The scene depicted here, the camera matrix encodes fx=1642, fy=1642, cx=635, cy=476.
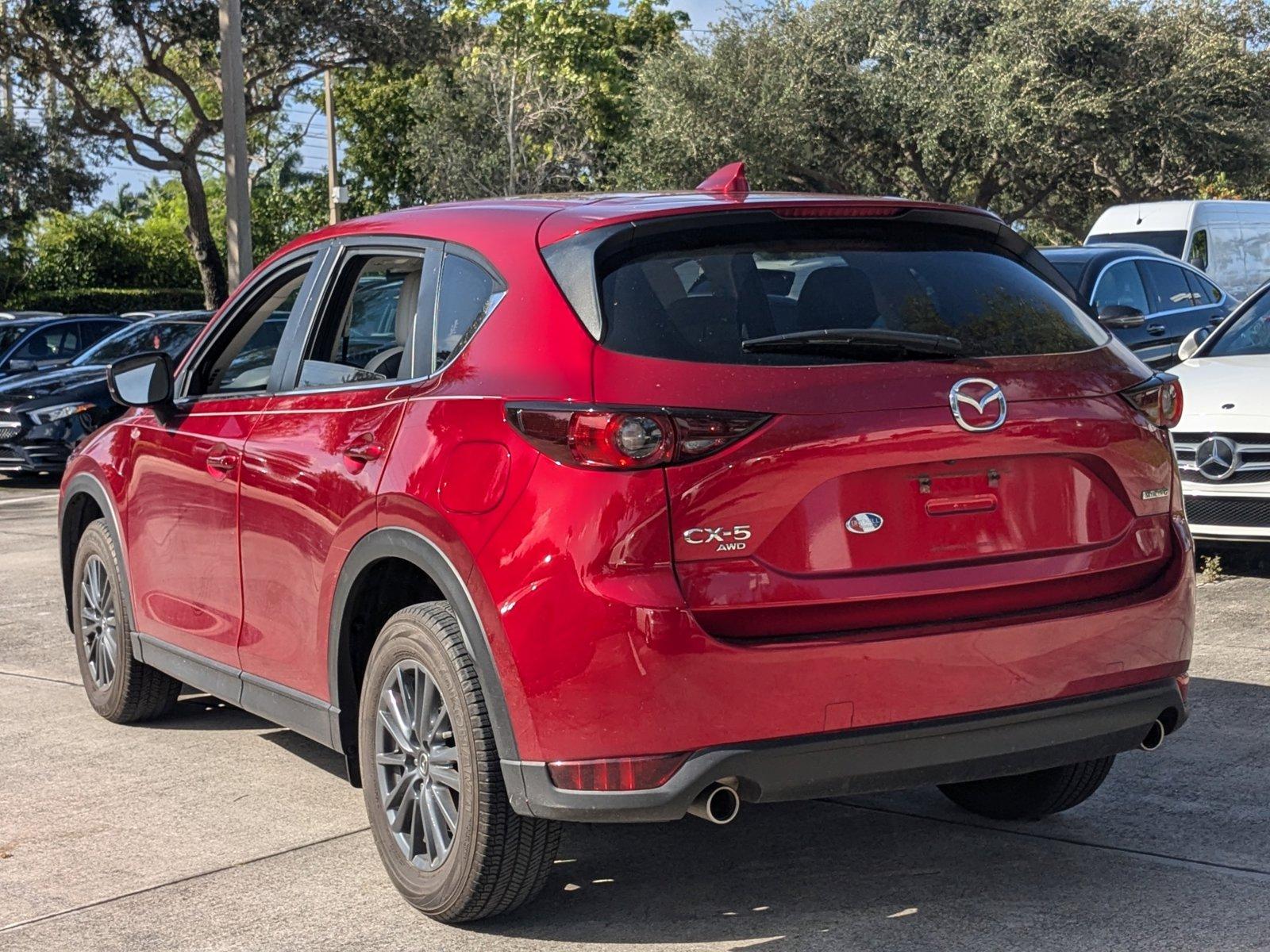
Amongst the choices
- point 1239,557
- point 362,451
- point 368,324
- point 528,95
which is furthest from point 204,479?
point 528,95

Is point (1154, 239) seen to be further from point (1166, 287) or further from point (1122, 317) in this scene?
point (1122, 317)

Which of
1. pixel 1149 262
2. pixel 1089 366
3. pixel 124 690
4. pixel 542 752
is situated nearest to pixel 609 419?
pixel 542 752

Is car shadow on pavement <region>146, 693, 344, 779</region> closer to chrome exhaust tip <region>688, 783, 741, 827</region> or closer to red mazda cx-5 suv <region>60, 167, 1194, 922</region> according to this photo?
red mazda cx-5 suv <region>60, 167, 1194, 922</region>

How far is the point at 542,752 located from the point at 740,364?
0.95 meters

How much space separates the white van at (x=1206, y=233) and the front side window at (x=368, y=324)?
17061 mm

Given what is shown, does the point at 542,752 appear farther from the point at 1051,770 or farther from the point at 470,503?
the point at 1051,770

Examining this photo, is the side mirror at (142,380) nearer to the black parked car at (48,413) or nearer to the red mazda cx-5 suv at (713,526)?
the red mazda cx-5 suv at (713,526)

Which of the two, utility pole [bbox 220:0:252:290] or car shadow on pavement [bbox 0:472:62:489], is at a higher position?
utility pole [bbox 220:0:252:290]

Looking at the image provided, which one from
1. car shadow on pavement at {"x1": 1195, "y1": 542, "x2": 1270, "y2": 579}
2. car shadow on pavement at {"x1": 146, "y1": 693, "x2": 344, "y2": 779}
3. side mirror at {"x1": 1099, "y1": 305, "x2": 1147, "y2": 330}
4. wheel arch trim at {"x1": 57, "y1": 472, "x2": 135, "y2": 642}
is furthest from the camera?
side mirror at {"x1": 1099, "y1": 305, "x2": 1147, "y2": 330}

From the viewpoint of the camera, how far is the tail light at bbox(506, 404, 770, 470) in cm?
347

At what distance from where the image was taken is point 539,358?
3.72 m

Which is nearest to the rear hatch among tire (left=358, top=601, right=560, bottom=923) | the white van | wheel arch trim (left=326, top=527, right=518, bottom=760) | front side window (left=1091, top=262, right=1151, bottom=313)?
wheel arch trim (left=326, top=527, right=518, bottom=760)

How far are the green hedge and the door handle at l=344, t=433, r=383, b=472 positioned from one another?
1528 inches

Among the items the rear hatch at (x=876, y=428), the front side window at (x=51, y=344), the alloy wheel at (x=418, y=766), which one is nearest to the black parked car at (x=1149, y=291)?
the rear hatch at (x=876, y=428)
